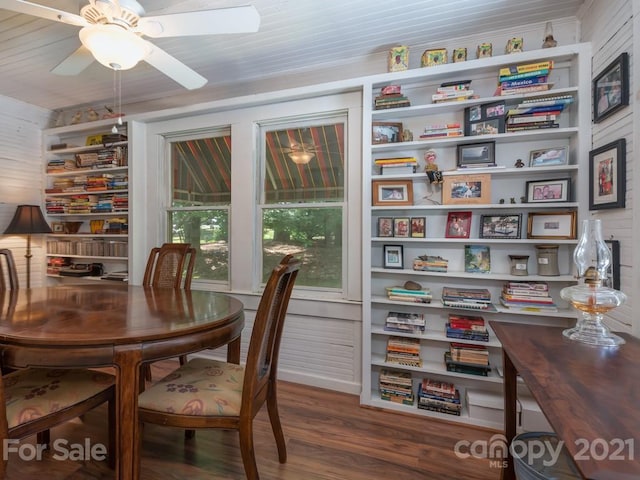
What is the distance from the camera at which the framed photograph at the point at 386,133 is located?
7.49ft

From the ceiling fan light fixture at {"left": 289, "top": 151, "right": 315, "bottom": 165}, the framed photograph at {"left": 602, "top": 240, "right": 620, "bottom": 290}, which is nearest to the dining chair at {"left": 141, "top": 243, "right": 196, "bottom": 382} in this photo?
the ceiling fan light fixture at {"left": 289, "top": 151, "right": 315, "bottom": 165}

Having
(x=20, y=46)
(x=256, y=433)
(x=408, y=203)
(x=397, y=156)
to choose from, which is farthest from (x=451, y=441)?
(x=20, y=46)

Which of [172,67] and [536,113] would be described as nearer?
[172,67]

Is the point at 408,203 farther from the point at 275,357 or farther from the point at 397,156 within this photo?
the point at 275,357

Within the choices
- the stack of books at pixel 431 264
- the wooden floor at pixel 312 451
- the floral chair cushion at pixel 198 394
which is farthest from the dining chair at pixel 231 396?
the stack of books at pixel 431 264

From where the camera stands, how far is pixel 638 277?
1.39m

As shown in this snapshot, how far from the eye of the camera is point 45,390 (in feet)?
4.38

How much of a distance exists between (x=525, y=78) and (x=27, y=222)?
4606 millimetres

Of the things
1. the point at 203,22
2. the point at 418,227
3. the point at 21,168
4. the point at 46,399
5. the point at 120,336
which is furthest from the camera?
the point at 21,168

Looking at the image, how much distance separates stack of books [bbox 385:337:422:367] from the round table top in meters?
1.20

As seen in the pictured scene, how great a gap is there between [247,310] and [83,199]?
2419 mm

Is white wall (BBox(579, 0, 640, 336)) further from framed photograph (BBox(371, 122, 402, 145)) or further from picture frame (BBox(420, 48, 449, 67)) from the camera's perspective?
framed photograph (BBox(371, 122, 402, 145))

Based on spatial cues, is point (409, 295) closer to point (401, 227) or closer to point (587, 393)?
point (401, 227)

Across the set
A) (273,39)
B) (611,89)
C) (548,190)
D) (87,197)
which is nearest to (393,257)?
(548,190)
